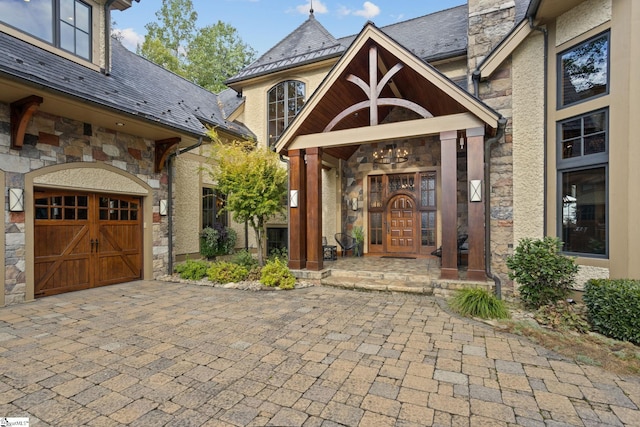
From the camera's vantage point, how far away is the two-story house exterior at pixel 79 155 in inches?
198

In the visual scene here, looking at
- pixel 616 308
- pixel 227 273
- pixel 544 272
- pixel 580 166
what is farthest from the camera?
pixel 227 273

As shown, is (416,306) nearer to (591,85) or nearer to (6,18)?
(591,85)

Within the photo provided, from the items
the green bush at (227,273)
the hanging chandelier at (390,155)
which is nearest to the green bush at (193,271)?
the green bush at (227,273)

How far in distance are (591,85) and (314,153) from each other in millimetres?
4815

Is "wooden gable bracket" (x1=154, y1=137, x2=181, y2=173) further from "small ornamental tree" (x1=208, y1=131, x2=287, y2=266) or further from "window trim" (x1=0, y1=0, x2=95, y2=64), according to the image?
"window trim" (x1=0, y1=0, x2=95, y2=64)

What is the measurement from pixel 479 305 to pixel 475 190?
196 centimetres

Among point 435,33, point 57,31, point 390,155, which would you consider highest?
point 435,33

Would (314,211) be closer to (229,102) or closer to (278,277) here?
(278,277)

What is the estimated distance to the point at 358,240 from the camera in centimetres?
946

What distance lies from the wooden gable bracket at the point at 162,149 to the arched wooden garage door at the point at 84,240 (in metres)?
0.97

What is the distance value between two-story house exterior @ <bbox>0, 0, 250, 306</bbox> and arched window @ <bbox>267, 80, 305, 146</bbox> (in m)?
3.52

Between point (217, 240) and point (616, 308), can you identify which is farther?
point (217, 240)

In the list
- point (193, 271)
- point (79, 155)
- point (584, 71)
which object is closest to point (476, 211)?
point (584, 71)

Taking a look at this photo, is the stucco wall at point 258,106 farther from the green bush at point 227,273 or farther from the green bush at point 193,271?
the green bush at point 227,273
